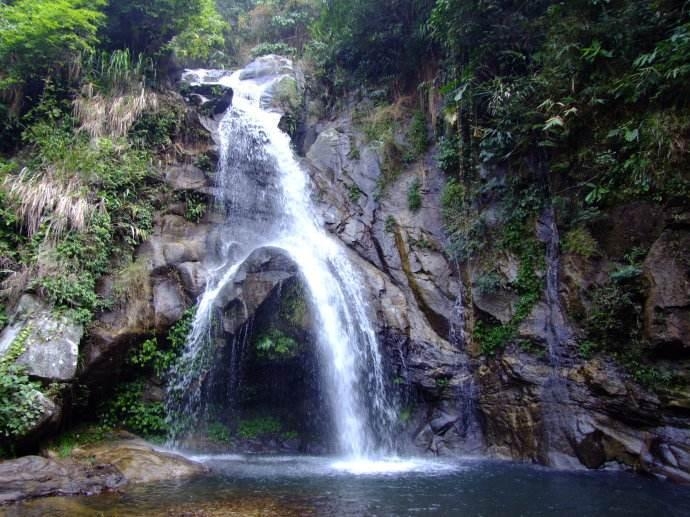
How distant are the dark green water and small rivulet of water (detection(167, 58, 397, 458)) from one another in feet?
5.21

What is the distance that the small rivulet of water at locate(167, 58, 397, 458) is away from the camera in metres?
9.20

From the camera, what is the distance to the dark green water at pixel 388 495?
5.41 metres

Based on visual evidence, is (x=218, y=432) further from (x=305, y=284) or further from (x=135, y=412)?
(x=305, y=284)

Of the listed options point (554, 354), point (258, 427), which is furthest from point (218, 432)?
point (554, 354)

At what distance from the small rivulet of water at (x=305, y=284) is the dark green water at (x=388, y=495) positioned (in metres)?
1.59

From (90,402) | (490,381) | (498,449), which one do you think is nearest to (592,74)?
(490,381)

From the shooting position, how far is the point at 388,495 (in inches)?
240

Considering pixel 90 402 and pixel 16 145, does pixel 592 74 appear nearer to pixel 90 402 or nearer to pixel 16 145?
pixel 90 402

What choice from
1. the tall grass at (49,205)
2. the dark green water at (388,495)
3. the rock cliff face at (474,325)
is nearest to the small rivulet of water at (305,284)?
the rock cliff face at (474,325)

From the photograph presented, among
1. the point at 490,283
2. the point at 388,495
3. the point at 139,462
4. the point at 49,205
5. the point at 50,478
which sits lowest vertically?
the point at 388,495

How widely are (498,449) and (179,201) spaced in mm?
8878

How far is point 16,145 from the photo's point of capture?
11711 mm

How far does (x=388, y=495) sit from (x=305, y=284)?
4.76 meters

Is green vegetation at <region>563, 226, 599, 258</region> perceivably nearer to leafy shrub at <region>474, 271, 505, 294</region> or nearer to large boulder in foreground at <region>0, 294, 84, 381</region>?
leafy shrub at <region>474, 271, 505, 294</region>
